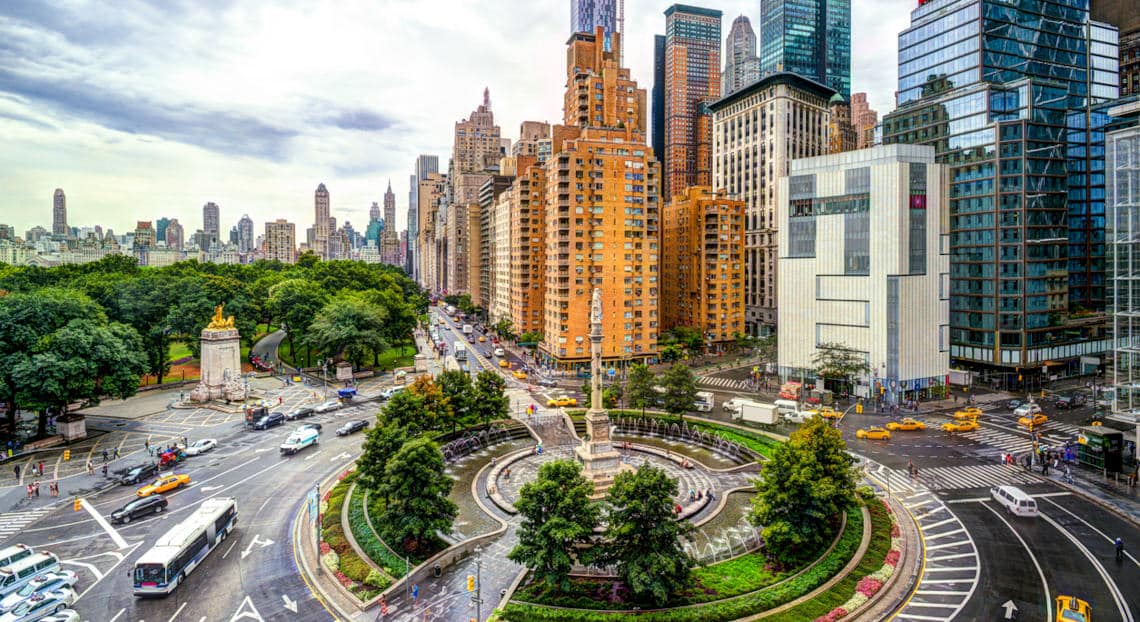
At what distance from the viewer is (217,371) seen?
74.5 metres

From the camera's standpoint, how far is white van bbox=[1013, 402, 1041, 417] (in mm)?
66613

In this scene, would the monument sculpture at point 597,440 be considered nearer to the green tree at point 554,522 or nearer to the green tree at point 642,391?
the green tree at point 642,391

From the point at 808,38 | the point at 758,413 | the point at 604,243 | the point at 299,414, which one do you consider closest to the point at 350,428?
the point at 299,414

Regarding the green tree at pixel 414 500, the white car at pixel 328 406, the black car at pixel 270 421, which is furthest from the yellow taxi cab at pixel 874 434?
the black car at pixel 270 421

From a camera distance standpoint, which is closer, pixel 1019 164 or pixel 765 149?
pixel 1019 164

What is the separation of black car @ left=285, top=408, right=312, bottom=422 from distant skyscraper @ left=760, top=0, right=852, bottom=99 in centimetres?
15277

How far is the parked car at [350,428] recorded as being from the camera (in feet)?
199

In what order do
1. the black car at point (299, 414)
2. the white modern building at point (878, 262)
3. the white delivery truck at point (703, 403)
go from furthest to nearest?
the white modern building at point (878, 262), the white delivery truck at point (703, 403), the black car at point (299, 414)

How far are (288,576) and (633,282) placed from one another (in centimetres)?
6961

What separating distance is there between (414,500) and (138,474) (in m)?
29.5

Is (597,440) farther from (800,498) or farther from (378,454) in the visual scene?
(800,498)

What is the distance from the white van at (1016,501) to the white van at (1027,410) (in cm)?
2979

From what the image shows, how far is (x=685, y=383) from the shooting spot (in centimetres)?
6034

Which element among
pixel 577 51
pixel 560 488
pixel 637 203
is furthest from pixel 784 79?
pixel 560 488
